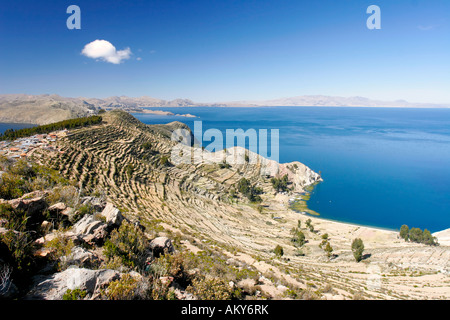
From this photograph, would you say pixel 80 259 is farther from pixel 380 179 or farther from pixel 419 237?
pixel 380 179

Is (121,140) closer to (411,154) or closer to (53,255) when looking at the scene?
(53,255)

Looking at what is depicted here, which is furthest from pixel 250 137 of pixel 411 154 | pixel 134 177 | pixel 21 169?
pixel 21 169

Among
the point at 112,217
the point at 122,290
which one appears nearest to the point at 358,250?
the point at 112,217

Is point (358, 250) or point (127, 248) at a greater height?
point (127, 248)

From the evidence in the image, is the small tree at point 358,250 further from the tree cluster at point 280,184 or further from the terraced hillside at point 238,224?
the tree cluster at point 280,184

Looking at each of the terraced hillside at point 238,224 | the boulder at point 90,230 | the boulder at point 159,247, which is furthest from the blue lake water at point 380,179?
the boulder at point 90,230

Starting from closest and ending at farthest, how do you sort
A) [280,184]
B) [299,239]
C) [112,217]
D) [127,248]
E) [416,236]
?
[127,248], [112,217], [299,239], [416,236], [280,184]

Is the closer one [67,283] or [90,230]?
[67,283]
